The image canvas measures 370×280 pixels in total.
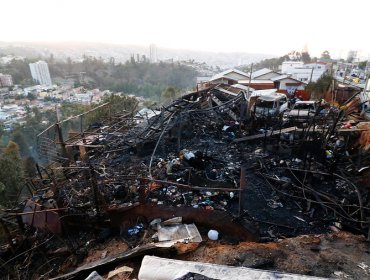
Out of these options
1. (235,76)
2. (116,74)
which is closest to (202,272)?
(235,76)

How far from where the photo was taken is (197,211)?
14.0ft

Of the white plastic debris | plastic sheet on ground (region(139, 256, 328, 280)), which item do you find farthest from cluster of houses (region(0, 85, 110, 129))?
plastic sheet on ground (region(139, 256, 328, 280))

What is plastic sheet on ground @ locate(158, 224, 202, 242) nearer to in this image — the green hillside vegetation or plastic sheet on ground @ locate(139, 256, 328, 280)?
plastic sheet on ground @ locate(139, 256, 328, 280)

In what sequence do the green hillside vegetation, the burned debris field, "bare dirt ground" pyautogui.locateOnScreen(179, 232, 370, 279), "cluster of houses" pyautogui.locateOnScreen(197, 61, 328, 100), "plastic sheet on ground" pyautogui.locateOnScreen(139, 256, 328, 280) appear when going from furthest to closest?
the green hillside vegetation, "cluster of houses" pyautogui.locateOnScreen(197, 61, 328, 100), the burned debris field, "bare dirt ground" pyautogui.locateOnScreen(179, 232, 370, 279), "plastic sheet on ground" pyautogui.locateOnScreen(139, 256, 328, 280)

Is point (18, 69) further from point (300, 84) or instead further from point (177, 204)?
point (177, 204)

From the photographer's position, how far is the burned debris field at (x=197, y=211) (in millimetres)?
3316

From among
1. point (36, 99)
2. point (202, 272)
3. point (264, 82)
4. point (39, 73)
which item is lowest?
point (36, 99)

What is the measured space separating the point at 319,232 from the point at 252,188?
1.60 m

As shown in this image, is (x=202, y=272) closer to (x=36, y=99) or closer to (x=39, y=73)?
(x=36, y=99)

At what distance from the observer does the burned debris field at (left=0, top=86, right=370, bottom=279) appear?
3316 mm

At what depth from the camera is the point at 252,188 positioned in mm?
5617

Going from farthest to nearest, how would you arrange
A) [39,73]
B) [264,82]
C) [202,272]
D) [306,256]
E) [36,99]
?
1. [39,73]
2. [36,99]
3. [264,82]
4. [306,256]
5. [202,272]

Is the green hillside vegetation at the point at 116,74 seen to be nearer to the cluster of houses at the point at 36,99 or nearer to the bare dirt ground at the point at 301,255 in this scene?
the cluster of houses at the point at 36,99

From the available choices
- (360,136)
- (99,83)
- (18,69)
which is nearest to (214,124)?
(360,136)
